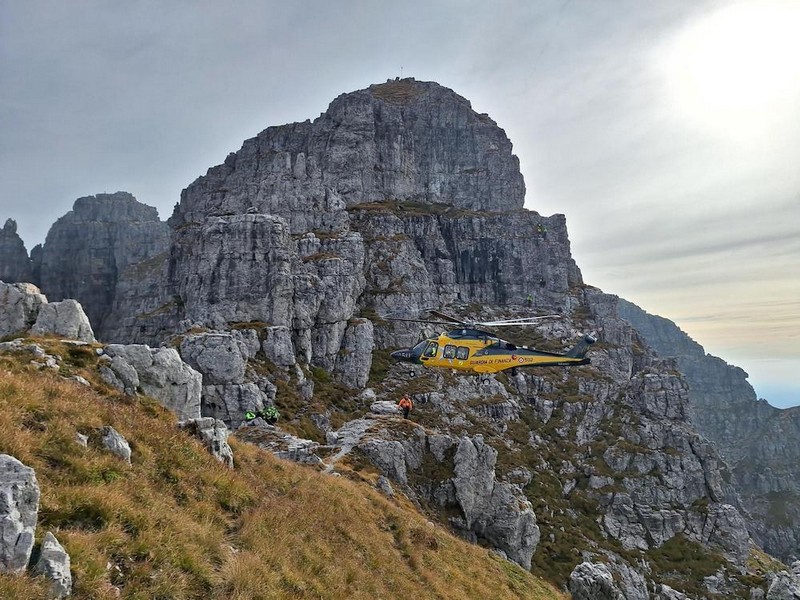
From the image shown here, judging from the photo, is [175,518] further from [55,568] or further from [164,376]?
[164,376]

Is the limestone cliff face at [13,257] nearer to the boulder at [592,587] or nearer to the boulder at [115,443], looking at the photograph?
the boulder at [115,443]

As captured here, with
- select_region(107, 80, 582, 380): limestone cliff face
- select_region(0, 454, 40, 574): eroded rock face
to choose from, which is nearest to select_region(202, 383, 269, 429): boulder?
select_region(107, 80, 582, 380): limestone cliff face

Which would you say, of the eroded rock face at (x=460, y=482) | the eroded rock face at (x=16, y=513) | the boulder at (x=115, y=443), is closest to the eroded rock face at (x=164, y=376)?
the boulder at (x=115, y=443)

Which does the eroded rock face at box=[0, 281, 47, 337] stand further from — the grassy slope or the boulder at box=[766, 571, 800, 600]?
the boulder at box=[766, 571, 800, 600]

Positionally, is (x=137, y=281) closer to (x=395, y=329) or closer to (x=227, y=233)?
(x=227, y=233)

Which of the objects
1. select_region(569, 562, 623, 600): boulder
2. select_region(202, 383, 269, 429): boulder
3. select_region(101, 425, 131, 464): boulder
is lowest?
select_region(569, 562, 623, 600): boulder

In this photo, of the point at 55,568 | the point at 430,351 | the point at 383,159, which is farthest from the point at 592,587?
the point at 383,159

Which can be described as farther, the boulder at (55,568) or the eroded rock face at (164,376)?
the eroded rock face at (164,376)

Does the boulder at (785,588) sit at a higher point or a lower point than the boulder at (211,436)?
lower
